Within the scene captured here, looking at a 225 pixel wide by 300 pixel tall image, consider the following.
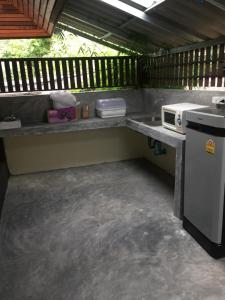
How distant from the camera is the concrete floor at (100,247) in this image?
5.64 feet

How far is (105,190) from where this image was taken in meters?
3.29

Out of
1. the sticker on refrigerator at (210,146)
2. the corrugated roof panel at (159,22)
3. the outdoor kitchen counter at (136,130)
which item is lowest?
the outdoor kitchen counter at (136,130)

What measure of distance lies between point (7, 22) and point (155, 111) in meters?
2.99

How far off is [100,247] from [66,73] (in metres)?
2.70

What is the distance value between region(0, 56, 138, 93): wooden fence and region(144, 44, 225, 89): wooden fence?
41 cm

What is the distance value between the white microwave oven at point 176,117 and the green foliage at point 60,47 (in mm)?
2048

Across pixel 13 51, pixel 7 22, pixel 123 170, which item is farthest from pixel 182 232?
pixel 13 51

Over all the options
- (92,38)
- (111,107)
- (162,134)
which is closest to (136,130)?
(111,107)

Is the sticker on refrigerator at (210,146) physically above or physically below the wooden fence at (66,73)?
below

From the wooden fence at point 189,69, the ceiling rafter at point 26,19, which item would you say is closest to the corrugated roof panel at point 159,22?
the wooden fence at point 189,69

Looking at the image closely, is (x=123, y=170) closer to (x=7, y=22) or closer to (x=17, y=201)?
(x=17, y=201)

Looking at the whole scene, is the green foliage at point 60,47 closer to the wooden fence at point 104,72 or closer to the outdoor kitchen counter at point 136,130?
the wooden fence at point 104,72

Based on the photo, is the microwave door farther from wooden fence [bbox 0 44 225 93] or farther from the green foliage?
the green foliage

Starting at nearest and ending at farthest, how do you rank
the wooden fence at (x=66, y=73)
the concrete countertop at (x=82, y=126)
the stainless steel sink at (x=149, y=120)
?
the concrete countertop at (x=82, y=126) → the stainless steel sink at (x=149, y=120) → the wooden fence at (x=66, y=73)
